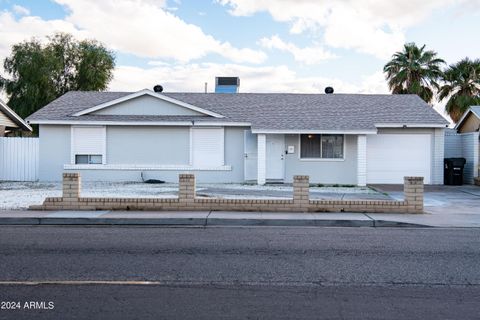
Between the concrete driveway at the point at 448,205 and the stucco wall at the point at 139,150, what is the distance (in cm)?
682

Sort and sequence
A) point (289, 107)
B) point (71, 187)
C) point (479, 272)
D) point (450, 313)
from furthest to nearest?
point (289, 107), point (71, 187), point (479, 272), point (450, 313)

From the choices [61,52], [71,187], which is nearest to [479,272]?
[71,187]

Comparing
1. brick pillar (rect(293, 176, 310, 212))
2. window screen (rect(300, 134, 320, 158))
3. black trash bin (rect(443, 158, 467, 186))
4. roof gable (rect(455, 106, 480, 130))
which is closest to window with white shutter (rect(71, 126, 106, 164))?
window screen (rect(300, 134, 320, 158))

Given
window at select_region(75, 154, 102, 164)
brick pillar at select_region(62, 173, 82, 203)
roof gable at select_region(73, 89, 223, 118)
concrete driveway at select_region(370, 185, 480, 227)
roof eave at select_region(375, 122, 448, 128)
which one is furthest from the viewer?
roof gable at select_region(73, 89, 223, 118)

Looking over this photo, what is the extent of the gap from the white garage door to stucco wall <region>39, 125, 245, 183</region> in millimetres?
6176

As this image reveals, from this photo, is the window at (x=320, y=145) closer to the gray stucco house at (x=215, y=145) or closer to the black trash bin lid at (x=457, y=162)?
the gray stucco house at (x=215, y=145)

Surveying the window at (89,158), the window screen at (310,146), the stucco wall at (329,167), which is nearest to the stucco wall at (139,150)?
the window at (89,158)

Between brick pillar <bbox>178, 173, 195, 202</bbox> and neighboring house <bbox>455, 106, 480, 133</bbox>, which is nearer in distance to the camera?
brick pillar <bbox>178, 173, 195, 202</bbox>

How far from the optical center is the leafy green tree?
39.8 metres

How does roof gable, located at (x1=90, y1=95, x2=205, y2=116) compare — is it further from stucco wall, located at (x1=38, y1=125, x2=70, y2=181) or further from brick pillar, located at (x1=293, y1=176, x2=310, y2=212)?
brick pillar, located at (x1=293, y1=176, x2=310, y2=212)

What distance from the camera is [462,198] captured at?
18094 mm

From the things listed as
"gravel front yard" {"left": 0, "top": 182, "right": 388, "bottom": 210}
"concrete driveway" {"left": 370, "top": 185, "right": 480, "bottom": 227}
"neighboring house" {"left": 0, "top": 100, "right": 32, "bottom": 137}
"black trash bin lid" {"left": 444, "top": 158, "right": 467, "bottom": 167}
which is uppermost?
"neighboring house" {"left": 0, "top": 100, "right": 32, "bottom": 137}

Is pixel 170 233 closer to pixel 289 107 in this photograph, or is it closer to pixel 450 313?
pixel 450 313

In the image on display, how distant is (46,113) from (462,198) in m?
18.0
